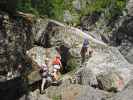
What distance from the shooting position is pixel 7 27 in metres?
21.5

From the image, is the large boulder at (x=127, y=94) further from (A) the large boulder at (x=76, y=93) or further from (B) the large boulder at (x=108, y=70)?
(B) the large boulder at (x=108, y=70)

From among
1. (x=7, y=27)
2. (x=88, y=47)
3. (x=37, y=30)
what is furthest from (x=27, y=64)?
(x=37, y=30)

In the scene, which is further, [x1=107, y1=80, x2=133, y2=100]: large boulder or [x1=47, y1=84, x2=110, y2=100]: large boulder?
[x1=47, y1=84, x2=110, y2=100]: large boulder

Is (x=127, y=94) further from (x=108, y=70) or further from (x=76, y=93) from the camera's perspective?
(x=108, y=70)

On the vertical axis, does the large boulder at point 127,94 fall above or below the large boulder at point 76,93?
above

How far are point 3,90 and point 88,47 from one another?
6.29 metres

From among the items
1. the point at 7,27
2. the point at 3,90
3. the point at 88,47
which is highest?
the point at 7,27

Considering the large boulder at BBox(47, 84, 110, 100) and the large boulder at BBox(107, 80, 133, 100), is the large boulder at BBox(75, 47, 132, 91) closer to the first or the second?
the large boulder at BBox(47, 84, 110, 100)

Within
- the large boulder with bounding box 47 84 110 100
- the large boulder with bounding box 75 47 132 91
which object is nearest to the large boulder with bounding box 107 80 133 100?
the large boulder with bounding box 47 84 110 100

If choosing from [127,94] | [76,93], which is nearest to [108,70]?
[76,93]

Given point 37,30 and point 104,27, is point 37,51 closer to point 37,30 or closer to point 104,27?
point 37,30

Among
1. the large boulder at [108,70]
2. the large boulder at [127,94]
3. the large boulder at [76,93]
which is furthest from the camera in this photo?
the large boulder at [108,70]

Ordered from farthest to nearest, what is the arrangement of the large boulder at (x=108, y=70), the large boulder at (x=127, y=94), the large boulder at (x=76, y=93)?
the large boulder at (x=108, y=70) < the large boulder at (x=76, y=93) < the large boulder at (x=127, y=94)

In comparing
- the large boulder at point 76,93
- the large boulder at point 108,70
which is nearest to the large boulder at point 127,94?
the large boulder at point 76,93
